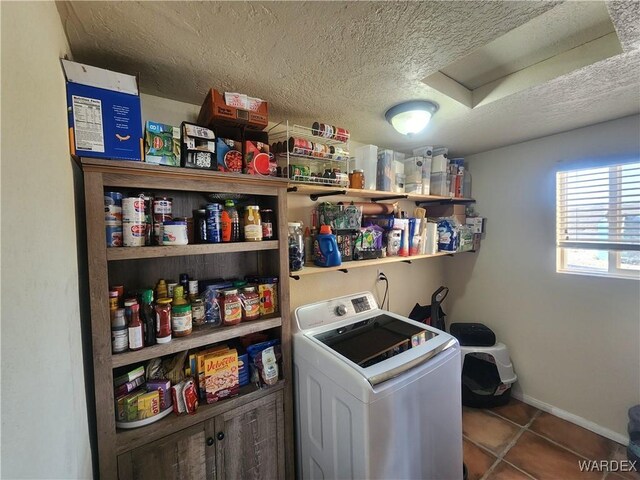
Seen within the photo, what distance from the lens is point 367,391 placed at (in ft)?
3.26

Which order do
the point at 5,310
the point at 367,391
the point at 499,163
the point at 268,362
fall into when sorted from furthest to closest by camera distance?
the point at 499,163 → the point at 268,362 → the point at 367,391 → the point at 5,310

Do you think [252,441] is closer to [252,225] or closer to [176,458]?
[176,458]

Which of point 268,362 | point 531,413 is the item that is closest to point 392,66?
point 268,362

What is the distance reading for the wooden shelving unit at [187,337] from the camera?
0.88 meters

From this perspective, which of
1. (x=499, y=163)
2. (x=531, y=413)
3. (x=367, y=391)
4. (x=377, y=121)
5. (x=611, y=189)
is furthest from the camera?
(x=499, y=163)

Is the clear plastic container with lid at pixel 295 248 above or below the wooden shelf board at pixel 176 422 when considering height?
above

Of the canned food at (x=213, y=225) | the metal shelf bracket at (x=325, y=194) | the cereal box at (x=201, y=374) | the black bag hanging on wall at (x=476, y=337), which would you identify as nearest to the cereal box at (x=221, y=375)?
the cereal box at (x=201, y=374)

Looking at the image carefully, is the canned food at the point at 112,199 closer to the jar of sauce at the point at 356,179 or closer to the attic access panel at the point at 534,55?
the jar of sauce at the point at 356,179

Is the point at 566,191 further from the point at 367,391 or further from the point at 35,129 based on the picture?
the point at 35,129

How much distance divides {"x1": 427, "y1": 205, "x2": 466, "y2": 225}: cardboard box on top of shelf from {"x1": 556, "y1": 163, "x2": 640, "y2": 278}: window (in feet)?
2.13

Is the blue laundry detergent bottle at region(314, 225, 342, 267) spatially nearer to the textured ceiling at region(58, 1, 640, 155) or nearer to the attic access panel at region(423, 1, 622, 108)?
the textured ceiling at region(58, 1, 640, 155)

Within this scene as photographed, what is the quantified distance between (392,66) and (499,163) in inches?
69.3

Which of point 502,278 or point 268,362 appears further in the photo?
point 502,278

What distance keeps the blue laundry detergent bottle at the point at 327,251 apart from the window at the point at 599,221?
1.84 m
